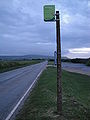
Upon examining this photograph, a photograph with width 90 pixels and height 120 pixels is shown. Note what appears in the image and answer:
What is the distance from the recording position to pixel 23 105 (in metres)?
12.0

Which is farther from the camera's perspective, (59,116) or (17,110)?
(17,110)

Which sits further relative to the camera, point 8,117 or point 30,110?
point 30,110

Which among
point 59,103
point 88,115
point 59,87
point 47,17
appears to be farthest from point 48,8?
point 88,115

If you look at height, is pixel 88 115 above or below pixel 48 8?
below

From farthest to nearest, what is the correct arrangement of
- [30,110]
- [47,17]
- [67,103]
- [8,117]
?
[67,103], [30,110], [8,117], [47,17]

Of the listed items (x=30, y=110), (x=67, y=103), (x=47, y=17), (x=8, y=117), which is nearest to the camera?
(x=47, y=17)

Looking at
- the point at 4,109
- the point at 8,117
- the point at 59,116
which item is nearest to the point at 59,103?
the point at 59,116

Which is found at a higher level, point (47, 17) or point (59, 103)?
point (47, 17)

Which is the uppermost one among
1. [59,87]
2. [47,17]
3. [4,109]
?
[47,17]

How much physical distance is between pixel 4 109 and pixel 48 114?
2.48m

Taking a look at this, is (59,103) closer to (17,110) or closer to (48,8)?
(17,110)

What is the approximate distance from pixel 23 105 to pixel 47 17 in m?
4.85

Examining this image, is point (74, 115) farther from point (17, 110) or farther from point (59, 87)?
point (17, 110)

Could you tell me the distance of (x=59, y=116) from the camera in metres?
9.00
